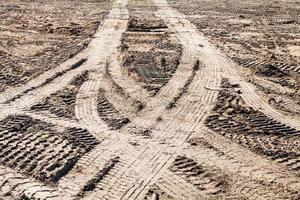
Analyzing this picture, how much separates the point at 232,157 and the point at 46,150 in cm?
298

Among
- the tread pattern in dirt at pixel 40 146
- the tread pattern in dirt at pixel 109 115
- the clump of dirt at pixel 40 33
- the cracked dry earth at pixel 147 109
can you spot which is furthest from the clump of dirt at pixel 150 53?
the tread pattern in dirt at pixel 40 146

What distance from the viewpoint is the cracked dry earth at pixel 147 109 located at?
674 centimetres

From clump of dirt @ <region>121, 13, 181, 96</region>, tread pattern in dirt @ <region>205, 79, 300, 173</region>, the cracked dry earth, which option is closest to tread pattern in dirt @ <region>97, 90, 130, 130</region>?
the cracked dry earth

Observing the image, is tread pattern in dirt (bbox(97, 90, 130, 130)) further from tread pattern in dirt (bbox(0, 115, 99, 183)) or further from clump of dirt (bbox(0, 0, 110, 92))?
clump of dirt (bbox(0, 0, 110, 92))

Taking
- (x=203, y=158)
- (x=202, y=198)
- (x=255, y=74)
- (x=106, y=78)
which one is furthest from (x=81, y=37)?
(x=202, y=198)

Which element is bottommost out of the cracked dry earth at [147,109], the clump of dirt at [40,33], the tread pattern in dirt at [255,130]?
the tread pattern in dirt at [255,130]

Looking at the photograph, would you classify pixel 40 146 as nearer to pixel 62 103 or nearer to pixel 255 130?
pixel 62 103

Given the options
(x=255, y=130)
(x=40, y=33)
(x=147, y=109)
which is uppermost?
(x=40, y=33)

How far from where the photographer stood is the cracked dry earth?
6.74 m

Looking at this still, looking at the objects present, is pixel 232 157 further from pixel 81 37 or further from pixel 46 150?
pixel 81 37

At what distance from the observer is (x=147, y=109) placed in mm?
9234

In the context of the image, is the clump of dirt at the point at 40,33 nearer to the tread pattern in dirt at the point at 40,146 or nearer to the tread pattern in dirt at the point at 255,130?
the tread pattern in dirt at the point at 40,146

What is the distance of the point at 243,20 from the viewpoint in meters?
17.6

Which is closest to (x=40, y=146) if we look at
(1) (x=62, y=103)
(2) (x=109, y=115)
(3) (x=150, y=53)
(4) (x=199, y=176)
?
(2) (x=109, y=115)
